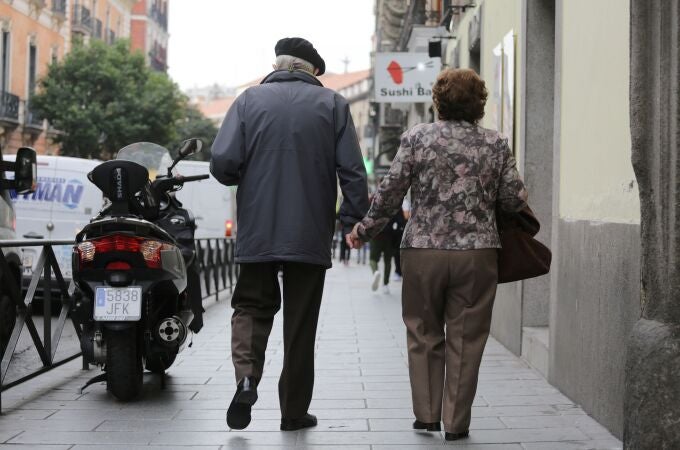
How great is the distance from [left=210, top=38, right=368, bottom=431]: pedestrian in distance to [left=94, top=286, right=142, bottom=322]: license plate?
1.13 metres

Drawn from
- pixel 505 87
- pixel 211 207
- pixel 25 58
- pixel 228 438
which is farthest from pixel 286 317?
pixel 25 58

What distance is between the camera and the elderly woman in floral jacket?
19.0 feet

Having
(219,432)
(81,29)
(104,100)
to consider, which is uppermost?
(81,29)

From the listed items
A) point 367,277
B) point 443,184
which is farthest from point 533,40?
point 367,277

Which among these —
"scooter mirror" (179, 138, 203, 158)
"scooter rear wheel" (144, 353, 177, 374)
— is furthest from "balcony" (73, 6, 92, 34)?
"scooter rear wheel" (144, 353, 177, 374)

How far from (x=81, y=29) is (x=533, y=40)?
46.4 meters

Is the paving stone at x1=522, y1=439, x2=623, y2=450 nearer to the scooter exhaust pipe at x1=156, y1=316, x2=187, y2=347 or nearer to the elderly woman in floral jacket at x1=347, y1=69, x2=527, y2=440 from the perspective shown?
the elderly woman in floral jacket at x1=347, y1=69, x2=527, y2=440

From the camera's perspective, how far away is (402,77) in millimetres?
18984

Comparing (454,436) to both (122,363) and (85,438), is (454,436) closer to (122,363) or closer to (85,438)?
(85,438)

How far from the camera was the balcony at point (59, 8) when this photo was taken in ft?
159

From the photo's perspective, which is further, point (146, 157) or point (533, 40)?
point (533, 40)

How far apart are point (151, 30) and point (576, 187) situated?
6838cm

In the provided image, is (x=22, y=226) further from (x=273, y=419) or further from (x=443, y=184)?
(x=443, y=184)

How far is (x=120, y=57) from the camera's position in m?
49.7
